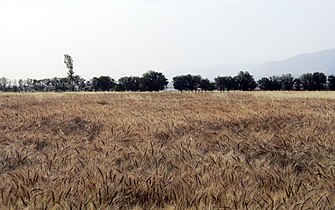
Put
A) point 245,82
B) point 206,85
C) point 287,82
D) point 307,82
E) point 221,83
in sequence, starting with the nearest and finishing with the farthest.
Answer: point 287,82, point 307,82, point 245,82, point 206,85, point 221,83

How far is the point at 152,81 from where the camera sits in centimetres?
8288

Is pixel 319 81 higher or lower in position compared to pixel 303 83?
higher

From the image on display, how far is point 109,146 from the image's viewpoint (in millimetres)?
5523

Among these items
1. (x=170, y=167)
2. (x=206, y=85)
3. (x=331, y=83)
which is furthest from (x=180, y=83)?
(x=170, y=167)

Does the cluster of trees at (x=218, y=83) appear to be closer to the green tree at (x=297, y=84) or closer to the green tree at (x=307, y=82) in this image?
the green tree at (x=297, y=84)

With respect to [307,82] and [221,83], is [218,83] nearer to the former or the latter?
[221,83]

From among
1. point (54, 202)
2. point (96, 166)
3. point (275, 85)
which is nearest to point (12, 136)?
point (96, 166)

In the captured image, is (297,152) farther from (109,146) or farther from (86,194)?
(86,194)

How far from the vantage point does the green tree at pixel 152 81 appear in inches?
3248

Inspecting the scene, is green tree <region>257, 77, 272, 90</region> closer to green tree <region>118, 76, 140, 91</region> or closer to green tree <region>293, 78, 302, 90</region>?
green tree <region>293, 78, 302, 90</region>

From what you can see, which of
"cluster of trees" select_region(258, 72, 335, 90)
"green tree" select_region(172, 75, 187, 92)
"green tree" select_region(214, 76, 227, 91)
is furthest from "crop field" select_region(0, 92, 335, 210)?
"green tree" select_region(172, 75, 187, 92)

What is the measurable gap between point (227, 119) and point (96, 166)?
16.1 feet

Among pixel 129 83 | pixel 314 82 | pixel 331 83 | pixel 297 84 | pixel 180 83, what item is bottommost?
pixel 297 84

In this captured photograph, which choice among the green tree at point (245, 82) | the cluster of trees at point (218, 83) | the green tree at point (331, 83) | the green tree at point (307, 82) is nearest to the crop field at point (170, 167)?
the green tree at point (245, 82)
